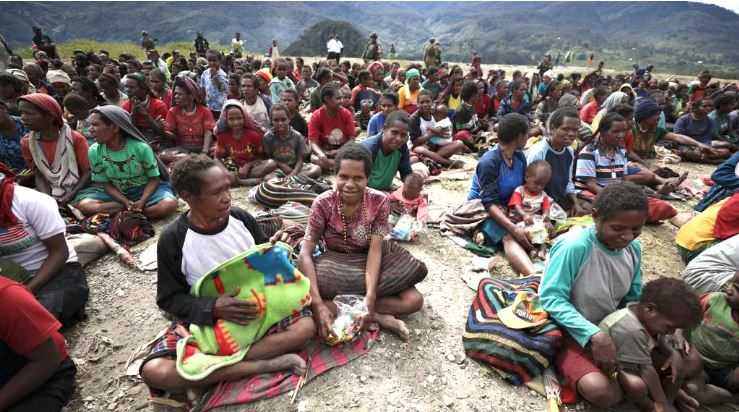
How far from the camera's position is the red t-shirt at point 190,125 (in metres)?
5.14

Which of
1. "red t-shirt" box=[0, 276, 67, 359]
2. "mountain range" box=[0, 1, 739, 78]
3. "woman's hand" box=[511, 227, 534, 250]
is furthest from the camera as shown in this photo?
"mountain range" box=[0, 1, 739, 78]

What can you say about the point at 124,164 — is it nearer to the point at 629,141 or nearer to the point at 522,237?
the point at 522,237

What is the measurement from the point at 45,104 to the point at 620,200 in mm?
4439

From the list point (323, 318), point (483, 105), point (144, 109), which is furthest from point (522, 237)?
point (483, 105)

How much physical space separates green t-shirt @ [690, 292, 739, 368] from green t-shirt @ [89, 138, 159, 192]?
472cm

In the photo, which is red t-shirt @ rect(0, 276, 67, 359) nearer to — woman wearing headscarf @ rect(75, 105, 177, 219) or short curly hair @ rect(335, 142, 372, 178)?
short curly hair @ rect(335, 142, 372, 178)

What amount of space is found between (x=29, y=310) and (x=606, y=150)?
16.5ft

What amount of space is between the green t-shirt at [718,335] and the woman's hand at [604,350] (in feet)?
2.64

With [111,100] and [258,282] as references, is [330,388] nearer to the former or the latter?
[258,282]

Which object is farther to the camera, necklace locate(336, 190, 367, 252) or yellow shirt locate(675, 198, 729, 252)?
yellow shirt locate(675, 198, 729, 252)

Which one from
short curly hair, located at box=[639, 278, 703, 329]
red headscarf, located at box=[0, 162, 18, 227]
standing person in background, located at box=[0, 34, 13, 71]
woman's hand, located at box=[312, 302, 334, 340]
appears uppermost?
standing person in background, located at box=[0, 34, 13, 71]

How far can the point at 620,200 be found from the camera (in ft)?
6.05

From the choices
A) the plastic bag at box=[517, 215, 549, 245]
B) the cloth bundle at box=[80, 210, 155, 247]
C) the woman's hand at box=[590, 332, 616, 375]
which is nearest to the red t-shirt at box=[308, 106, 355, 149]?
the cloth bundle at box=[80, 210, 155, 247]

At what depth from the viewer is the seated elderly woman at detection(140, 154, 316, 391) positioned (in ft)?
6.07
